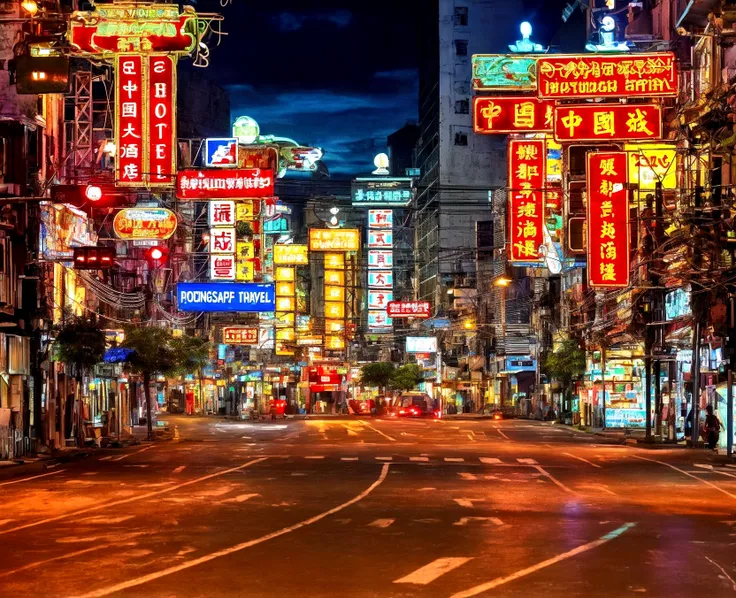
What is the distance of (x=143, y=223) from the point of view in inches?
2012

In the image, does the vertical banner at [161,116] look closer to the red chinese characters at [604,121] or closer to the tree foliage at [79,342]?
the tree foliage at [79,342]

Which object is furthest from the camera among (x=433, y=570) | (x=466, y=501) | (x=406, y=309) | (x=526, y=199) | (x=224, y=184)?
(x=406, y=309)

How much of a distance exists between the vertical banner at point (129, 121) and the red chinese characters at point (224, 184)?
3.57 m

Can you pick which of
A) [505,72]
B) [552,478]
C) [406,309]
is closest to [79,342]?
[505,72]

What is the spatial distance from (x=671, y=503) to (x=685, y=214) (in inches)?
833

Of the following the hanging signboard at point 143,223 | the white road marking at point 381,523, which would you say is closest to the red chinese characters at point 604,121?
the hanging signboard at point 143,223

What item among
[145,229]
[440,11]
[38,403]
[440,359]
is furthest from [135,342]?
[440,11]

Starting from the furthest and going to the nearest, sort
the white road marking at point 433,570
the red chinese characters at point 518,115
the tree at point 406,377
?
the tree at point 406,377 < the red chinese characters at point 518,115 < the white road marking at point 433,570

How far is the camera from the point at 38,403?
45844 mm

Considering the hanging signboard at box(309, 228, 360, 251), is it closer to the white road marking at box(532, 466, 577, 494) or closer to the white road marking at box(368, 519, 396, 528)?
the white road marking at box(532, 466, 577, 494)

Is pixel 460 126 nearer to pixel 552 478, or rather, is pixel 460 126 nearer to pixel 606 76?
pixel 606 76

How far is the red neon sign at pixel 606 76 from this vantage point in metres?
44.1

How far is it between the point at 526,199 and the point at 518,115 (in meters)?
7.56

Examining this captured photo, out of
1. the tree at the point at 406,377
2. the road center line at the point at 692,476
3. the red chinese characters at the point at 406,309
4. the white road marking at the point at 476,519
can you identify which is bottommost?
the tree at the point at 406,377
